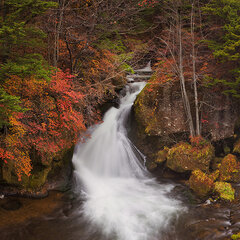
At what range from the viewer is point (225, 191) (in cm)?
748

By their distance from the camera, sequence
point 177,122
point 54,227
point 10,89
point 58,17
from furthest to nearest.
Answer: point 177,122, point 58,17, point 10,89, point 54,227

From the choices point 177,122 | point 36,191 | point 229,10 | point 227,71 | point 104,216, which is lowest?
point 104,216

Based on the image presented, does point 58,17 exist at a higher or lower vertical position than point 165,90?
higher

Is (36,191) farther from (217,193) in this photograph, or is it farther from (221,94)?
(221,94)

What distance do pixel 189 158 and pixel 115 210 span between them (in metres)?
4.14

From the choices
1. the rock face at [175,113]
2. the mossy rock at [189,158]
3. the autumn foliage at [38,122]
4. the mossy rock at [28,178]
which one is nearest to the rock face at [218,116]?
the rock face at [175,113]

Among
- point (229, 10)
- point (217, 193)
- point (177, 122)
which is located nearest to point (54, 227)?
point (217, 193)

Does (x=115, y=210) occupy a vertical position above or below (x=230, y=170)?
below

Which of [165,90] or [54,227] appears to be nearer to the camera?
[54,227]

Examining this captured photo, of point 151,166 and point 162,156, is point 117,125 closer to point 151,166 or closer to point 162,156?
point 151,166

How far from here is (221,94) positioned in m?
10.6

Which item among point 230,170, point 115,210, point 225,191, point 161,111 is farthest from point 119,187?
point 230,170

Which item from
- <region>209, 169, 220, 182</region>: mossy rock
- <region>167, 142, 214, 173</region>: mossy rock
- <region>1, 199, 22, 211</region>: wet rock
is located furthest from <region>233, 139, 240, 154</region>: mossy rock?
A: <region>1, 199, 22, 211</region>: wet rock

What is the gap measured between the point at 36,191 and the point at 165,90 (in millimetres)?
7633
